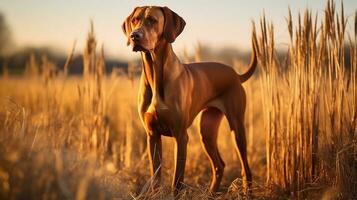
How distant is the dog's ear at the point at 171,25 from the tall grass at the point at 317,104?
88 centimetres

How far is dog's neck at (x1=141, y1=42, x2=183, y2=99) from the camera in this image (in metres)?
4.36

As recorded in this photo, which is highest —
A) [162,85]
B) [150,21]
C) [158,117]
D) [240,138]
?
[150,21]

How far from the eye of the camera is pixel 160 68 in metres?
4.38

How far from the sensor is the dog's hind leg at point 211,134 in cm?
537

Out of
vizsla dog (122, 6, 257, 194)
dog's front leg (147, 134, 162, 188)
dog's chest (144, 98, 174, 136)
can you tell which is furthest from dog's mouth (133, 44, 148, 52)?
dog's front leg (147, 134, 162, 188)

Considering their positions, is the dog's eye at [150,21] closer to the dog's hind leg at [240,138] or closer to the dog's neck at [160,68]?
the dog's neck at [160,68]

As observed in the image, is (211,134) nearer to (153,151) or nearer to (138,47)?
(153,151)

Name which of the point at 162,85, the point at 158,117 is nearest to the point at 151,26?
the point at 162,85

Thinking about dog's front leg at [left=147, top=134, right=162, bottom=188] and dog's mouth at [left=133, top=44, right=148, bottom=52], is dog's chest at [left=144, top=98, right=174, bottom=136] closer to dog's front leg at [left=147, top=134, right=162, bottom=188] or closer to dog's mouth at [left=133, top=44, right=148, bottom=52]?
dog's front leg at [left=147, top=134, right=162, bottom=188]

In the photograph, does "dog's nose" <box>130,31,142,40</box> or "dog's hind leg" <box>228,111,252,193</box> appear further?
"dog's hind leg" <box>228,111,252,193</box>

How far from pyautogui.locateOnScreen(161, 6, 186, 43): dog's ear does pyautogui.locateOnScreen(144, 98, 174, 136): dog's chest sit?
607 mm

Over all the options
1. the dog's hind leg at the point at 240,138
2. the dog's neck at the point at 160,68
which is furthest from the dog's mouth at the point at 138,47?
the dog's hind leg at the point at 240,138

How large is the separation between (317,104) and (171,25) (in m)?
1.62

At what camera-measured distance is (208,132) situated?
5.42m
